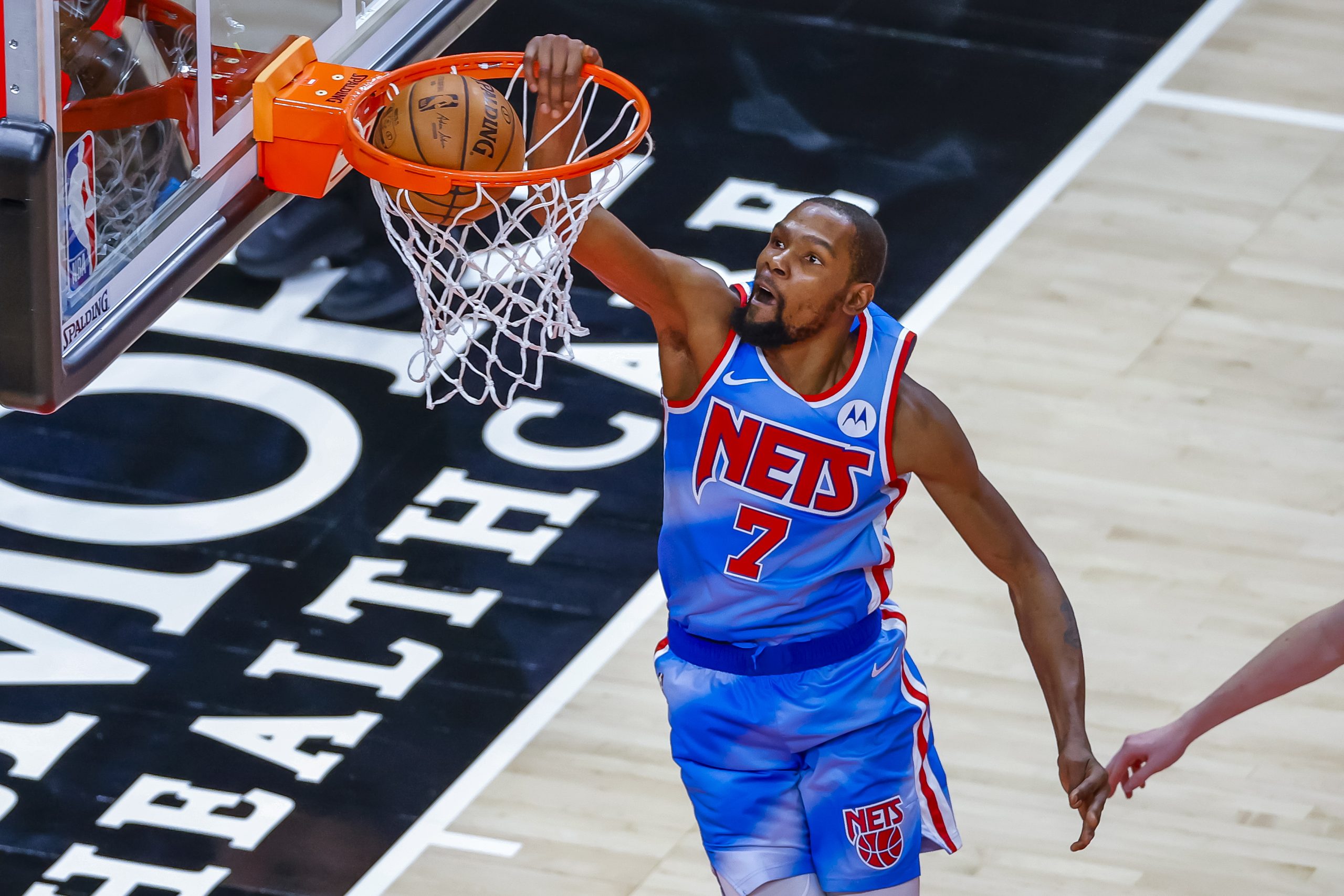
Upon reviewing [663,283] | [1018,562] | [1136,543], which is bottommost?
[1136,543]

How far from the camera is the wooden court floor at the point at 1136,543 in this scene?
5883 millimetres

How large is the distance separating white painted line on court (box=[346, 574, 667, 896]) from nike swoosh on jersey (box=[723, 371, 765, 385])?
190cm

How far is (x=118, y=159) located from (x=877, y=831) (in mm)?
2056

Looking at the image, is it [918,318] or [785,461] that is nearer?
[785,461]

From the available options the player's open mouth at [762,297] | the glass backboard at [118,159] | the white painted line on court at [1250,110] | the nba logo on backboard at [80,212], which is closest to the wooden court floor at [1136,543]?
the white painted line on court at [1250,110]

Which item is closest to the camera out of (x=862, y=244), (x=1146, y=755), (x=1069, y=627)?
(x=862, y=244)

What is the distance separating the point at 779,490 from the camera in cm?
453

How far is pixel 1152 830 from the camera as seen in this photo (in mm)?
6008

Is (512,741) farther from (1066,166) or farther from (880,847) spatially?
(1066,166)

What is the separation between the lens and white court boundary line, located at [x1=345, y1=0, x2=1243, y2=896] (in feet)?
19.2

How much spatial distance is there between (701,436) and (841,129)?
5158 millimetres

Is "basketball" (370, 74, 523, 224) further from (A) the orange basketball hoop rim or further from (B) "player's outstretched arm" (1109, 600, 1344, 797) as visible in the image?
(B) "player's outstretched arm" (1109, 600, 1344, 797)

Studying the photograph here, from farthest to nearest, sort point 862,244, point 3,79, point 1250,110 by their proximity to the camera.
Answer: point 1250,110 < point 862,244 < point 3,79

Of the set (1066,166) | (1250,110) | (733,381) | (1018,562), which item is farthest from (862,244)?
(1250,110)
